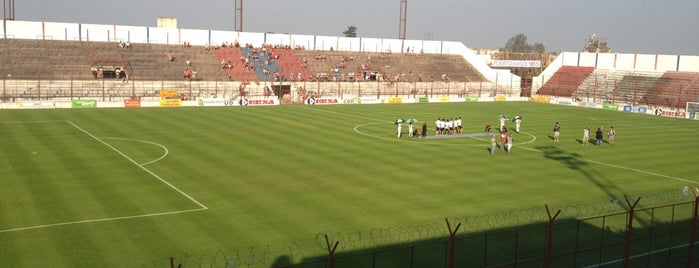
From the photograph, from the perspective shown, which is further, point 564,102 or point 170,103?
point 564,102

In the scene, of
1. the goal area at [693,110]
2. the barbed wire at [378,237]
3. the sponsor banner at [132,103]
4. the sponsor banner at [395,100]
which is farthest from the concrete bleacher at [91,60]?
the barbed wire at [378,237]

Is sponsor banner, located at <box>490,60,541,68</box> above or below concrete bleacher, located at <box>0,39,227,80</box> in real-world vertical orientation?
above

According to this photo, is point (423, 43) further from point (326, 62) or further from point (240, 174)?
point (240, 174)

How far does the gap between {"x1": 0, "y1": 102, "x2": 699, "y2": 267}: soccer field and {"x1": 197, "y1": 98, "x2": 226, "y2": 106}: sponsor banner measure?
15.0m

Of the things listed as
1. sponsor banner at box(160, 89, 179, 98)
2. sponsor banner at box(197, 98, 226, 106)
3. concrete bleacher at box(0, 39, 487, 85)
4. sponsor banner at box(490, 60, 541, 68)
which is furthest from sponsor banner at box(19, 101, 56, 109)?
sponsor banner at box(490, 60, 541, 68)

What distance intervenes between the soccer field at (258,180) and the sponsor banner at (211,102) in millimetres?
14992

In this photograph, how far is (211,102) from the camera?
6738 centimetres

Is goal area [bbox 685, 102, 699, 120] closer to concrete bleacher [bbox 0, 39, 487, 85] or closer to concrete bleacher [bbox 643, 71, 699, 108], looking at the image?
concrete bleacher [bbox 643, 71, 699, 108]

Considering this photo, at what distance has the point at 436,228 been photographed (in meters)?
21.5

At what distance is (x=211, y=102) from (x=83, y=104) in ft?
43.1

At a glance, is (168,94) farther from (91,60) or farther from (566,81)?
(566,81)

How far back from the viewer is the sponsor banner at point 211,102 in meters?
66.6

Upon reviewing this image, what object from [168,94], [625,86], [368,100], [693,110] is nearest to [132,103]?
[168,94]

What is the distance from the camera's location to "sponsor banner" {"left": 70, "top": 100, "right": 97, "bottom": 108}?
60344mm
